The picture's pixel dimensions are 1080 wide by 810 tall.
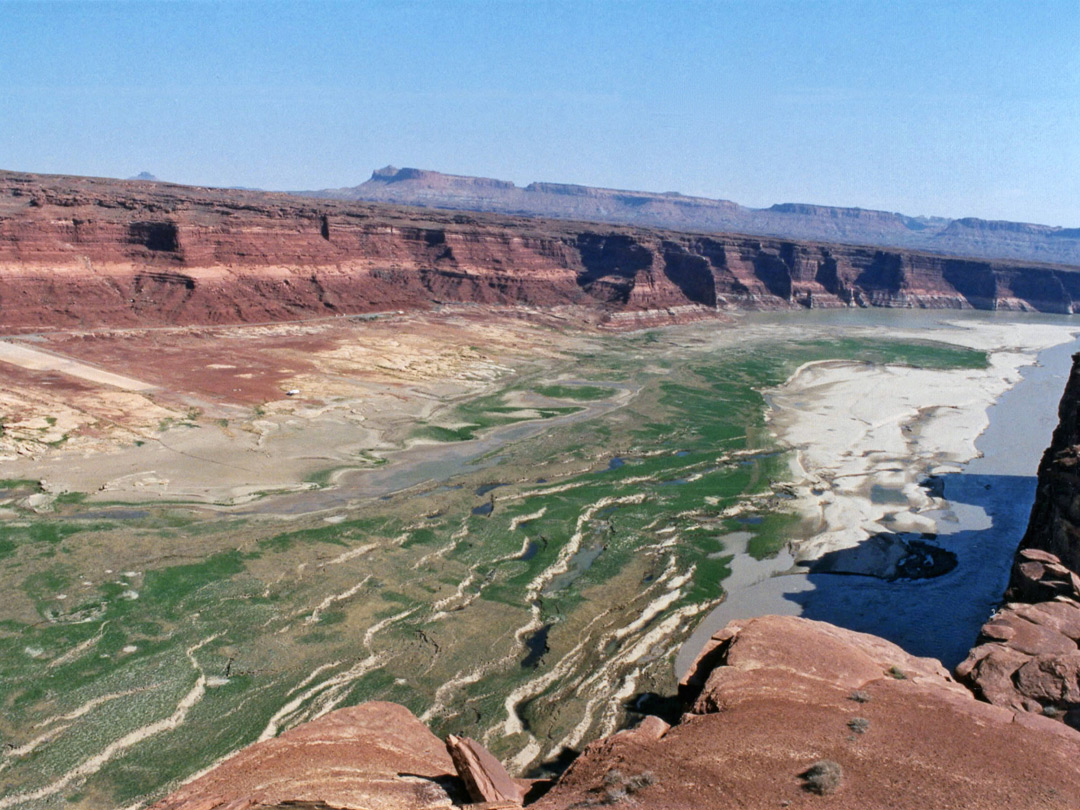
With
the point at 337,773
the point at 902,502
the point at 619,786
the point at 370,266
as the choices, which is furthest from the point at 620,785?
the point at 370,266

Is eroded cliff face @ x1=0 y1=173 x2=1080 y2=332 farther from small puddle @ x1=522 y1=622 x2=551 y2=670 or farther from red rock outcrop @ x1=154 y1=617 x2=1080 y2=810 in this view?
red rock outcrop @ x1=154 y1=617 x2=1080 y2=810

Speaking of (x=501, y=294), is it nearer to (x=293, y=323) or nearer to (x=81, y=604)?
(x=293, y=323)

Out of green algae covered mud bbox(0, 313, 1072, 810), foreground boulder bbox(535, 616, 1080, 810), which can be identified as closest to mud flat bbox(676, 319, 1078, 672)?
green algae covered mud bbox(0, 313, 1072, 810)

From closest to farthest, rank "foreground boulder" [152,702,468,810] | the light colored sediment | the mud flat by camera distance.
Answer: "foreground boulder" [152,702,468,810] → the mud flat → the light colored sediment

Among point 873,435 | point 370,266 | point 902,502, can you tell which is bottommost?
point 902,502

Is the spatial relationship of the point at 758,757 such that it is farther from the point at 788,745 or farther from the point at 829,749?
the point at 829,749

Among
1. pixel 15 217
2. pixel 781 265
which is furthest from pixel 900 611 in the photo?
pixel 781 265
